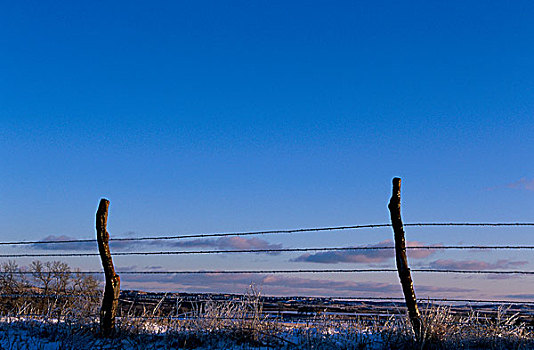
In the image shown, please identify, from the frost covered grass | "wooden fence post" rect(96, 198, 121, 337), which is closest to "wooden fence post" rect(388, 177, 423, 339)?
the frost covered grass

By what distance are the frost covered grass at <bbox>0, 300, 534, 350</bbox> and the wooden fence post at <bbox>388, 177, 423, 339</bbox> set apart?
6.0 inches

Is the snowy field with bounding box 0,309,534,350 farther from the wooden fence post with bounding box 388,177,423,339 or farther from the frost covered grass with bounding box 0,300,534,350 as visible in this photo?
the wooden fence post with bounding box 388,177,423,339

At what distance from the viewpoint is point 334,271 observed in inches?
314

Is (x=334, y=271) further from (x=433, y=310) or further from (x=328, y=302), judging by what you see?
(x=433, y=310)

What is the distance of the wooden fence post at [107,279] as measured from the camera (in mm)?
7938

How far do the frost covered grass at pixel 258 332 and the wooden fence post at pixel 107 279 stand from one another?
0.51 ft

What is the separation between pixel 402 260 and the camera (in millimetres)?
7801

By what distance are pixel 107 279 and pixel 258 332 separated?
2407mm

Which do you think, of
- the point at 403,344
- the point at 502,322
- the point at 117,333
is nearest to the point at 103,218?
the point at 117,333

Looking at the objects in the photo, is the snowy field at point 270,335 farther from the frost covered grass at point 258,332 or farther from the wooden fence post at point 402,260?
the wooden fence post at point 402,260

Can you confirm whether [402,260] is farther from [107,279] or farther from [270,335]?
[107,279]

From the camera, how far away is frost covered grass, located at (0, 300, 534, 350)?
7.34m

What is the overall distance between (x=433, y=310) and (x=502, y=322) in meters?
1.18

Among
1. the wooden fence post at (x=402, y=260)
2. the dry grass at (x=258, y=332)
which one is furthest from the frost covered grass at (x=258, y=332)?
the wooden fence post at (x=402, y=260)
